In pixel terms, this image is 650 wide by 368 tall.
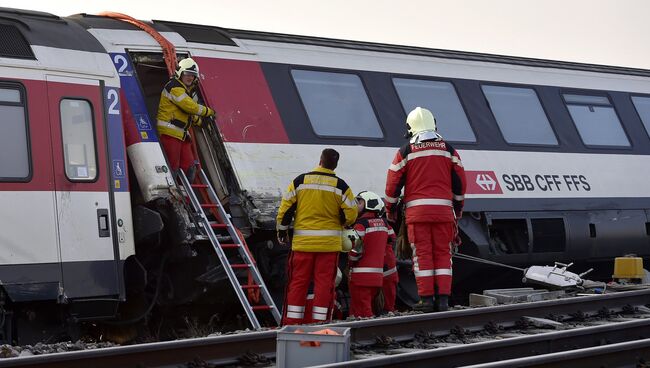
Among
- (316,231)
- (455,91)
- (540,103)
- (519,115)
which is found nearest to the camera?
(316,231)

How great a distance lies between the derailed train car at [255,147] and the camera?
10375 mm

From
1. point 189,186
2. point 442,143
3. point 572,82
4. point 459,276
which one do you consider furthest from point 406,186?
point 572,82

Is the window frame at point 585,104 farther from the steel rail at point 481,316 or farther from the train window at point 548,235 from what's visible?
the steel rail at point 481,316

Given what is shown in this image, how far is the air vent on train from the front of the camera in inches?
411

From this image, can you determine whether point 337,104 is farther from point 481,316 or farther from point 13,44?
point 481,316

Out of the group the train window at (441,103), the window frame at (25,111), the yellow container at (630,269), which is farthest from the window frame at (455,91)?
the window frame at (25,111)

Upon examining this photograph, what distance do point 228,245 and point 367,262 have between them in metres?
1.41

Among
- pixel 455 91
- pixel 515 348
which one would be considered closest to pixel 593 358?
pixel 515 348

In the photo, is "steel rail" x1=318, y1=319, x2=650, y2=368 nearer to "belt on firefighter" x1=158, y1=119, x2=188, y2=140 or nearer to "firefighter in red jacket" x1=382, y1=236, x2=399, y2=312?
"firefighter in red jacket" x1=382, y1=236, x2=399, y2=312

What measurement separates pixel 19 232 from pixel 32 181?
51 centimetres

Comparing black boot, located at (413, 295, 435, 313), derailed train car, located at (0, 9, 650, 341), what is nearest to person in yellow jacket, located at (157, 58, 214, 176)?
derailed train car, located at (0, 9, 650, 341)

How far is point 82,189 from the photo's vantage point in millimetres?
10578

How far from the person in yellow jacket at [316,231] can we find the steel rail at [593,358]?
3.27 metres

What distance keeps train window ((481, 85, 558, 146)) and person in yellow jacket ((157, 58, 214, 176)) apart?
4978 millimetres
